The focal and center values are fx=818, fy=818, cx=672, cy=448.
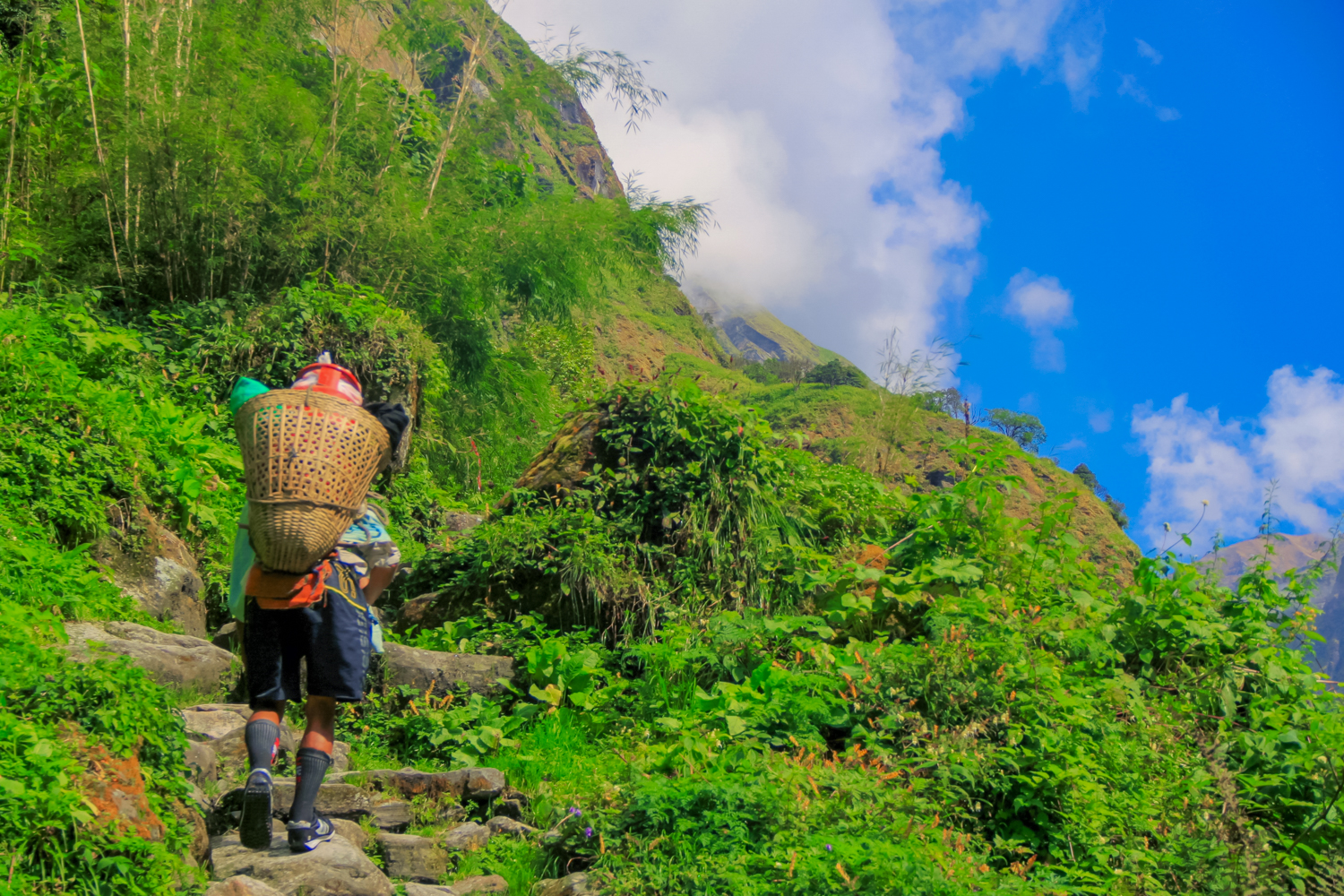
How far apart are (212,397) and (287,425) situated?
5685 mm

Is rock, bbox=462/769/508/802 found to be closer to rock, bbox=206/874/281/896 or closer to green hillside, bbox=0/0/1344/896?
green hillside, bbox=0/0/1344/896

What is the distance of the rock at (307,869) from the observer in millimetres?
2762

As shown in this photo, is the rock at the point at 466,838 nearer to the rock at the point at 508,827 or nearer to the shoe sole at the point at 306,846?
the rock at the point at 508,827

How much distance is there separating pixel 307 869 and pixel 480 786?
3.79 ft

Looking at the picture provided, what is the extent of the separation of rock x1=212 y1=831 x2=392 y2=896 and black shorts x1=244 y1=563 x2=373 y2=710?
1.65 feet

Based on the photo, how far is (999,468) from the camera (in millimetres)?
5652

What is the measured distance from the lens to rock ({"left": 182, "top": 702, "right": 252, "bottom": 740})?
3.71m

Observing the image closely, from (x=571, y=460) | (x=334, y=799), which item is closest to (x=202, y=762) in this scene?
(x=334, y=799)

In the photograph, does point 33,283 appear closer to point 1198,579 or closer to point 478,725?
point 478,725

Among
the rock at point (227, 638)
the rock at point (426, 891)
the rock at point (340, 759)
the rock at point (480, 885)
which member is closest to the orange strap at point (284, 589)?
the rock at point (426, 891)

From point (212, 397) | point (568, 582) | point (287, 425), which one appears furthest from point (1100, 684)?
point (212, 397)

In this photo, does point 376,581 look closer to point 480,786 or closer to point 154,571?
point 480,786

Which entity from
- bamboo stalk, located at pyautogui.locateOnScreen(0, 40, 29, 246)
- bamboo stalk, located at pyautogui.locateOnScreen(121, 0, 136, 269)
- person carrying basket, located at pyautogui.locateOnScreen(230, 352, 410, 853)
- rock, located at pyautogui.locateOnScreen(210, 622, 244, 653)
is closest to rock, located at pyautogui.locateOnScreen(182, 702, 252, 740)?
person carrying basket, located at pyautogui.locateOnScreen(230, 352, 410, 853)

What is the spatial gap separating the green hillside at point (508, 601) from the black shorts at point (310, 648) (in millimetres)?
329
